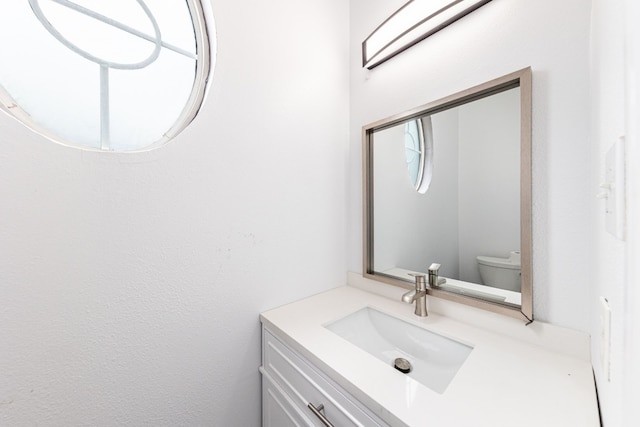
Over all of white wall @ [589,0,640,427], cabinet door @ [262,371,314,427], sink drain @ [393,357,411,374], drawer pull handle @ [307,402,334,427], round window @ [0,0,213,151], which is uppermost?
round window @ [0,0,213,151]

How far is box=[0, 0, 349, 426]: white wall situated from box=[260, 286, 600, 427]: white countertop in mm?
307

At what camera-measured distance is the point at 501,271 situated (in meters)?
0.83

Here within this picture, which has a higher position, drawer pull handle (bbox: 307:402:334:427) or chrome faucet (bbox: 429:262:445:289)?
chrome faucet (bbox: 429:262:445:289)

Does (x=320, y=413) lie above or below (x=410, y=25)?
below

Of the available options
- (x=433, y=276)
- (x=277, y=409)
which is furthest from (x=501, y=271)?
(x=277, y=409)

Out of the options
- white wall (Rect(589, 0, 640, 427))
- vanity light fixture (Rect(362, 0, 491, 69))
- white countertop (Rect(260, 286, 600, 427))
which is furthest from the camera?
vanity light fixture (Rect(362, 0, 491, 69))

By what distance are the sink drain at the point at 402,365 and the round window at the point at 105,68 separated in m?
1.13

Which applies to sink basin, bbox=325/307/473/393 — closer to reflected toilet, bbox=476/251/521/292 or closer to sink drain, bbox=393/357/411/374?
sink drain, bbox=393/357/411/374

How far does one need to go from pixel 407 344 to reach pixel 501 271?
0.43m

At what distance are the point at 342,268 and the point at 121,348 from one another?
3.06 ft

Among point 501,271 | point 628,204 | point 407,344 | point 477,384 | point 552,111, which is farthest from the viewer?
point 407,344

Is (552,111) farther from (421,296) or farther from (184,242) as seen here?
(184,242)

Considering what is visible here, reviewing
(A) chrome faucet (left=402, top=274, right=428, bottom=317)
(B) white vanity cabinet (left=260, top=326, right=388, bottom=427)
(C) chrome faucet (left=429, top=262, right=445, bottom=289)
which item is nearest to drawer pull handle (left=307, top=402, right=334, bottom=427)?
(B) white vanity cabinet (left=260, top=326, right=388, bottom=427)

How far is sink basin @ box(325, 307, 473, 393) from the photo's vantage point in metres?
0.81
